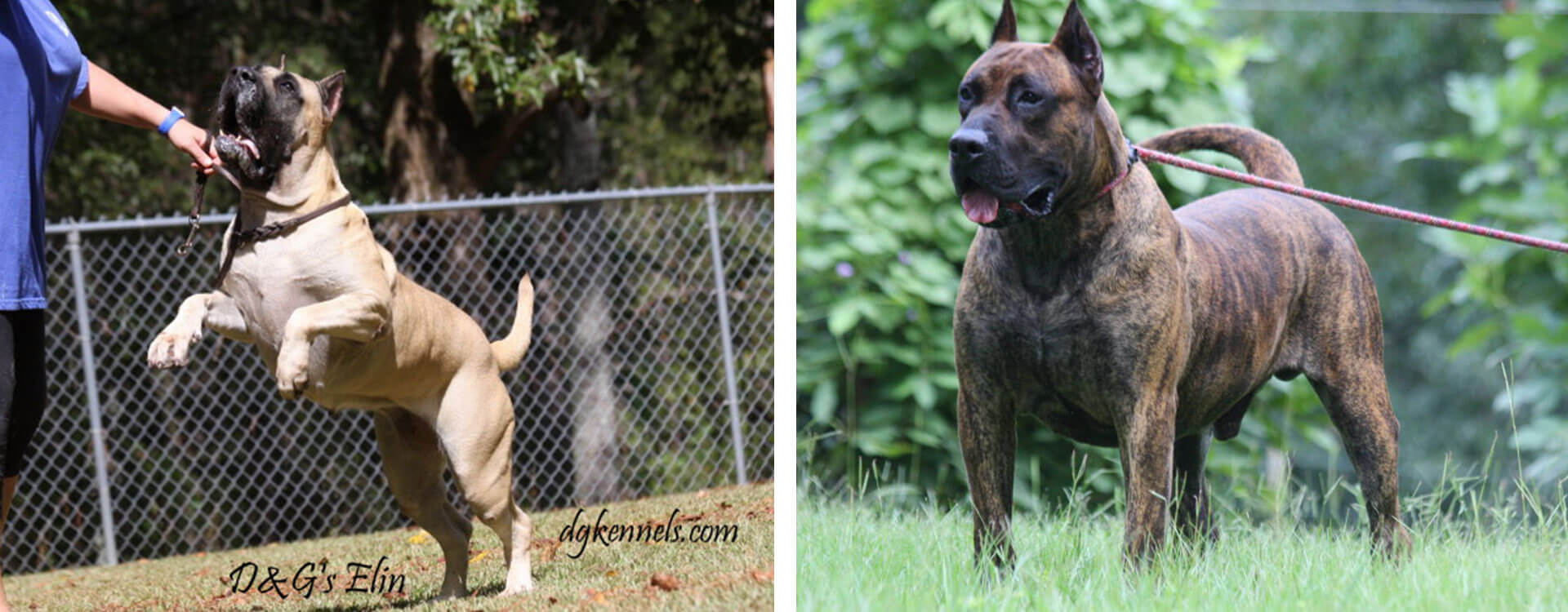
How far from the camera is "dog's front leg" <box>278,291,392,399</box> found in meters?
3.36

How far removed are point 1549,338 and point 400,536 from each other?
5194 millimetres

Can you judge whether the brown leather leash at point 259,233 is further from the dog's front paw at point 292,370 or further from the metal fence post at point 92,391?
the metal fence post at point 92,391

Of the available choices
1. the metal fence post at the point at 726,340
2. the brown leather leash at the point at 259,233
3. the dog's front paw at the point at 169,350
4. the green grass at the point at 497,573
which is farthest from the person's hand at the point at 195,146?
the metal fence post at the point at 726,340

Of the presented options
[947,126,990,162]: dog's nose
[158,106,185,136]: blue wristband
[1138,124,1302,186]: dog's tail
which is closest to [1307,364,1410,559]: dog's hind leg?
[1138,124,1302,186]: dog's tail

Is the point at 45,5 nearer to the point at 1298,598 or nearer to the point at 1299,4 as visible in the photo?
the point at 1298,598

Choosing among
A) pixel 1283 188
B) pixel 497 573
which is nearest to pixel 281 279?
pixel 497 573

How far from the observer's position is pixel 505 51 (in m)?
8.58

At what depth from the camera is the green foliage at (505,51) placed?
8258 mm

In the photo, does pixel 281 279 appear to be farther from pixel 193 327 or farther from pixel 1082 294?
pixel 1082 294

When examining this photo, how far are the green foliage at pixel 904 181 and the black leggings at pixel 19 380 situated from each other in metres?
2.41

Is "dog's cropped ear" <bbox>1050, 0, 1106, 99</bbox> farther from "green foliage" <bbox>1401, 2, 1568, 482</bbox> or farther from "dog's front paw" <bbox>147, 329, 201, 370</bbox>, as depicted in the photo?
"green foliage" <bbox>1401, 2, 1568, 482</bbox>

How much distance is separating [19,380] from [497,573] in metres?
1.77

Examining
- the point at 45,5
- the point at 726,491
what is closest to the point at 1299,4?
the point at 726,491

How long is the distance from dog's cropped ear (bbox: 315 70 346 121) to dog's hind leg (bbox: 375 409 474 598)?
891mm
